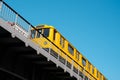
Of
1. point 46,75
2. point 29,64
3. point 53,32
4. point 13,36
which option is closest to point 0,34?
point 13,36

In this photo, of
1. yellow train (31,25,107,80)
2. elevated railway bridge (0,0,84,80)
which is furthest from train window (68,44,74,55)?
elevated railway bridge (0,0,84,80)

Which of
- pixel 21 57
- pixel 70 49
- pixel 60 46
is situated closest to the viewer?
pixel 21 57

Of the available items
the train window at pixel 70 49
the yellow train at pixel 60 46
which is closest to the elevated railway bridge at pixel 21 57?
the yellow train at pixel 60 46

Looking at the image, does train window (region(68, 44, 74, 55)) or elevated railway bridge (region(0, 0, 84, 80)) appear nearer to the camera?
elevated railway bridge (region(0, 0, 84, 80))

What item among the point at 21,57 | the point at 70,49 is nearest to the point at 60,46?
the point at 70,49

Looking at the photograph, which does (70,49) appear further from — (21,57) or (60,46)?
(21,57)

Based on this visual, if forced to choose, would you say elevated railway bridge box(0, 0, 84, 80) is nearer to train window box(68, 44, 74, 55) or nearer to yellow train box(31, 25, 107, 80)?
yellow train box(31, 25, 107, 80)

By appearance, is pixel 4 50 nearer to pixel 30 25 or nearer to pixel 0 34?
pixel 0 34

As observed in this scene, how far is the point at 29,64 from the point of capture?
49.0 ft

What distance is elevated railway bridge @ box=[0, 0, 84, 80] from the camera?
12.4 m

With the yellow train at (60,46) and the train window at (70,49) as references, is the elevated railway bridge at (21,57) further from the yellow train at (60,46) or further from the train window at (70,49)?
the train window at (70,49)

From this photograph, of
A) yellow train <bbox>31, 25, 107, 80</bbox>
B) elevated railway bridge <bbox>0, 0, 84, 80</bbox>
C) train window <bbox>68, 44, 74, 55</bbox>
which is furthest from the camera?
train window <bbox>68, 44, 74, 55</bbox>

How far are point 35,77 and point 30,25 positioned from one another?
3.31 m

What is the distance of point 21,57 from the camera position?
14.3m
